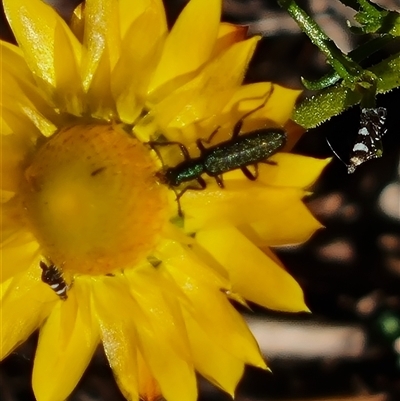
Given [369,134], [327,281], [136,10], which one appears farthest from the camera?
[327,281]

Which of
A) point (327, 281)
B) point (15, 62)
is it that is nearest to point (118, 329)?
point (15, 62)

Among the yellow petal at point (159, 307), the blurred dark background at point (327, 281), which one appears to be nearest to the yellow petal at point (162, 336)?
the yellow petal at point (159, 307)

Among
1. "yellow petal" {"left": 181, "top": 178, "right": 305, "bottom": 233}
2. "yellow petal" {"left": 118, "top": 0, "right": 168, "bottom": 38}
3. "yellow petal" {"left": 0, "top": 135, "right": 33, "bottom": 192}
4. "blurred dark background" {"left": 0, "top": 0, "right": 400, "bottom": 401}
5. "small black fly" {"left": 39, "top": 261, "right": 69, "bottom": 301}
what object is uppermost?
"yellow petal" {"left": 118, "top": 0, "right": 168, "bottom": 38}

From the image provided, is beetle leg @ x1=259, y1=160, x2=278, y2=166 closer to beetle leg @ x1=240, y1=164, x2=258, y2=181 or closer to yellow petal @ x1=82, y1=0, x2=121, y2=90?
beetle leg @ x1=240, y1=164, x2=258, y2=181

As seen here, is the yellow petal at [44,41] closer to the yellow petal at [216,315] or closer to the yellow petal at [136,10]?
Result: the yellow petal at [136,10]

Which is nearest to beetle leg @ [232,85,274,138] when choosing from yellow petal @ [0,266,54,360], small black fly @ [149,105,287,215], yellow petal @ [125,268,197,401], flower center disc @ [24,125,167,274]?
small black fly @ [149,105,287,215]

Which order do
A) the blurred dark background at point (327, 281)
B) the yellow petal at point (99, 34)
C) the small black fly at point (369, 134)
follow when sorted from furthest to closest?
1. the blurred dark background at point (327, 281)
2. the small black fly at point (369, 134)
3. the yellow petal at point (99, 34)

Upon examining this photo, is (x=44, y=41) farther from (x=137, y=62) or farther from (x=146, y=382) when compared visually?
(x=146, y=382)
